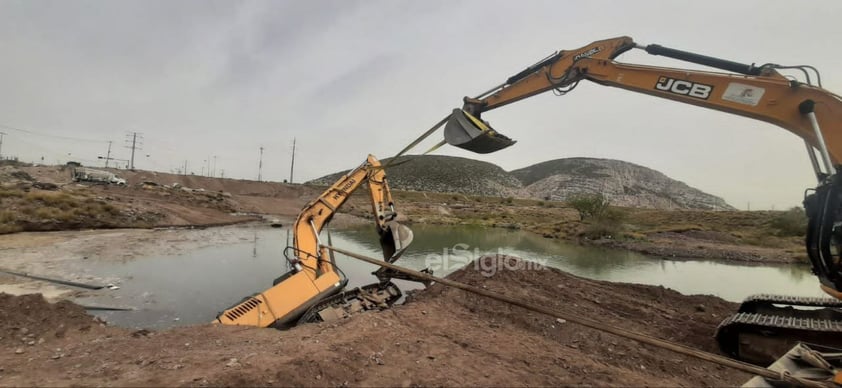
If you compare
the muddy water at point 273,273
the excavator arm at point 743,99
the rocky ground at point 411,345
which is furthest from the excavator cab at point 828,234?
the muddy water at point 273,273

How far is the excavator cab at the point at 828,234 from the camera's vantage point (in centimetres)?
427

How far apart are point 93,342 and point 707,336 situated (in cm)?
855

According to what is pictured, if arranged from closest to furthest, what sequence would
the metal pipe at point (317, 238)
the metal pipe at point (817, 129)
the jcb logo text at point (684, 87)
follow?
the metal pipe at point (817, 129)
the jcb logo text at point (684, 87)
the metal pipe at point (317, 238)

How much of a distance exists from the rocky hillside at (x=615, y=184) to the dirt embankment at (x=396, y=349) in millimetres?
109726

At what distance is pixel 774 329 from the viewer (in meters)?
4.47

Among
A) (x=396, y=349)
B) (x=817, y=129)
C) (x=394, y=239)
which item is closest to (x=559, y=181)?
(x=394, y=239)

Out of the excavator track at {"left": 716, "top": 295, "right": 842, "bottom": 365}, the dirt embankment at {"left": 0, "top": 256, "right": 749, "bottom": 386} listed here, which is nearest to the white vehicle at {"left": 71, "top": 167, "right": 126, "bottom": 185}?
the dirt embankment at {"left": 0, "top": 256, "right": 749, "bottom": 386}

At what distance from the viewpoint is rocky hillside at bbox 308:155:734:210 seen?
105 m

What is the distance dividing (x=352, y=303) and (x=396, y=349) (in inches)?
116

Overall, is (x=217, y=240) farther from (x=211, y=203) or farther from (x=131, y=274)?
(x=211, y=203)

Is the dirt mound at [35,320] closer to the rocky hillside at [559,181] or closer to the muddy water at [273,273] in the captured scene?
the muddy water at [273,273]

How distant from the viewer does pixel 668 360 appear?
4379mm

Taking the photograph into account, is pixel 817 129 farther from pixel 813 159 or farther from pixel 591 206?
pixel 591 206

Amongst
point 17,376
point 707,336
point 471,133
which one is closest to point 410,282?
point 471,133
